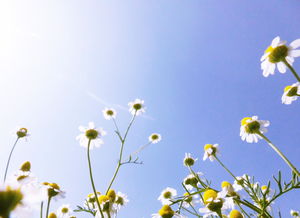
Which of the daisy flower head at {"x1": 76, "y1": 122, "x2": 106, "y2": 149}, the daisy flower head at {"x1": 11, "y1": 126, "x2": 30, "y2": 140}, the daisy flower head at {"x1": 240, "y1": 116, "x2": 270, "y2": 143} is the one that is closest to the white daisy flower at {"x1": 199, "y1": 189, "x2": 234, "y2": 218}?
the daisy flower head at {"x1": 240, "y1": 116, "x2": 270, "y2": 143}

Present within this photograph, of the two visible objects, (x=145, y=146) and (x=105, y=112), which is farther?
(x=105, y=112)

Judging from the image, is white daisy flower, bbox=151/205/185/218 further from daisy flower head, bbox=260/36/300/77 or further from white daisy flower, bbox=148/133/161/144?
white daisy flower, bbox=148/133/161/144

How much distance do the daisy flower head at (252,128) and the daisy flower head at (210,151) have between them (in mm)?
634

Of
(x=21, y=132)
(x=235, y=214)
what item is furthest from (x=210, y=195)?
(x=21, y=132)

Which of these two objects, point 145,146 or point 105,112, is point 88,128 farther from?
point 105,112

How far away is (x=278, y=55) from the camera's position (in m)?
1.80

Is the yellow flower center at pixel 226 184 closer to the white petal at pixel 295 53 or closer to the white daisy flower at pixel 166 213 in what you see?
the white daisy flower at pixel 166 213

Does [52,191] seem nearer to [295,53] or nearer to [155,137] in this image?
[295,53]

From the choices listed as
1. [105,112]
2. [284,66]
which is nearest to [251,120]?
[284,66]

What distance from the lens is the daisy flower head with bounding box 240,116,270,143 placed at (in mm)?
2287

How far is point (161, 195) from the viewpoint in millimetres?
4328

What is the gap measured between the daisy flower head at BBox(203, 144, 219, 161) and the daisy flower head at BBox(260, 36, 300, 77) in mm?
1309

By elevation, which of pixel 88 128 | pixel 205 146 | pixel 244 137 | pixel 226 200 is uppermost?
pixel 88 128

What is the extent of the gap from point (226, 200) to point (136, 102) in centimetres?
388
